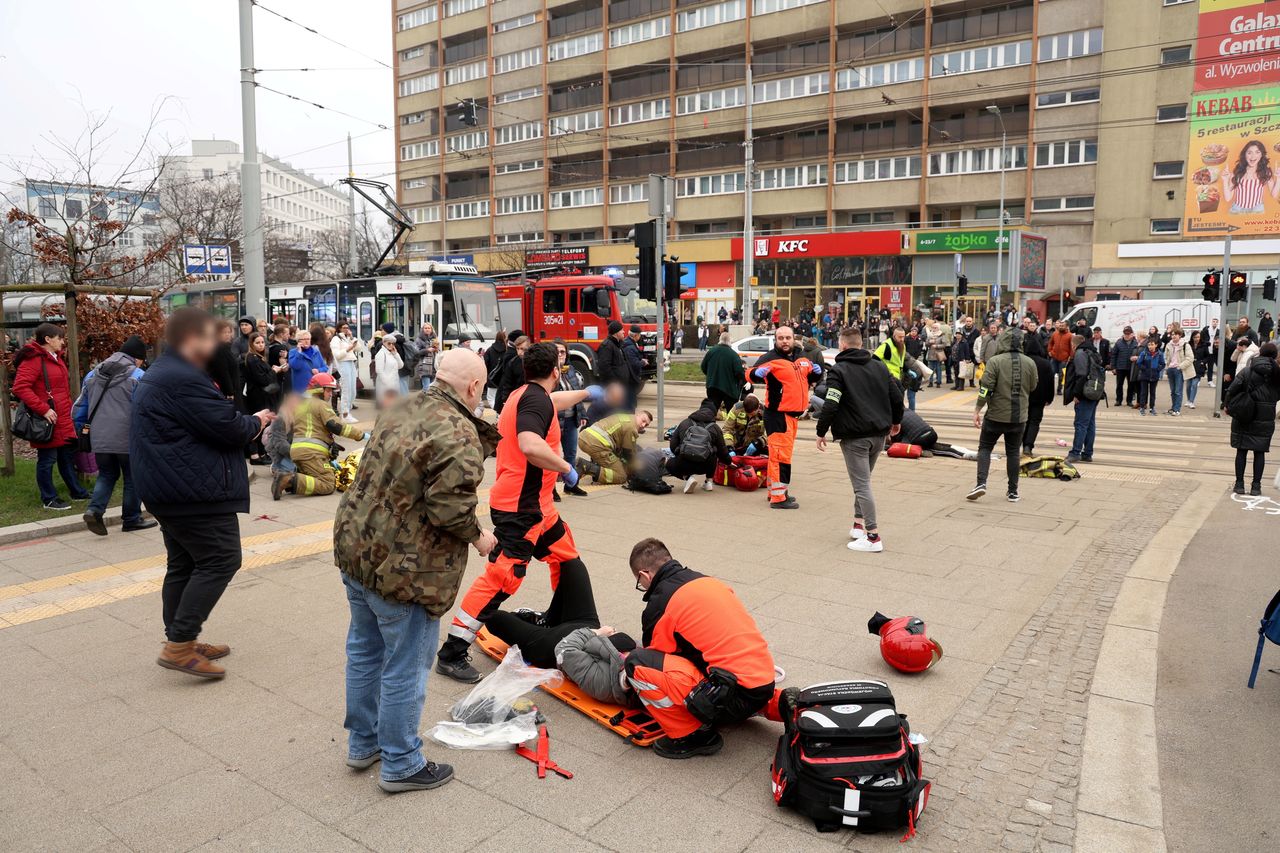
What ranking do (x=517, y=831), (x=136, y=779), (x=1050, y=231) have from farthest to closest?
(x=1050, y=231)
(x=136, y=779)
(x=517, y=831)

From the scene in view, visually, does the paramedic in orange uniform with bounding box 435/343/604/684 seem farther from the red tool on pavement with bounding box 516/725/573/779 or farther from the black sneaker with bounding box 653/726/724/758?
the black sneaker with bounding box 653/726/724/758

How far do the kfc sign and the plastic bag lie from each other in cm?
4447

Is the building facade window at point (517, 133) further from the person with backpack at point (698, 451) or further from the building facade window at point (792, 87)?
the person with backpack at point (698, 451)

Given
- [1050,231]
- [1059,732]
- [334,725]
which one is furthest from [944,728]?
[1050,231]

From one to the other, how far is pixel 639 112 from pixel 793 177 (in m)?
11.3

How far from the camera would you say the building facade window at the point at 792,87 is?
4772 cm

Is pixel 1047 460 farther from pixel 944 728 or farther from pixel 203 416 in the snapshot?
pixel 203 416

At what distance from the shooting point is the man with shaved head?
3.27 m

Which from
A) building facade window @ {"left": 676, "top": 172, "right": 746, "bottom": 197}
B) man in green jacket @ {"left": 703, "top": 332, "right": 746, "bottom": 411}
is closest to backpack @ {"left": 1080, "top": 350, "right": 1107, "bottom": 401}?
man in green jacket @ {"left": 703, "top": 332, "right": 746, "bottom": 411}

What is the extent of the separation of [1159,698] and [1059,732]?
2.59ft

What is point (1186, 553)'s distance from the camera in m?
7.37

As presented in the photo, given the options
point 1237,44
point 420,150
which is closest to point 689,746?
point 1237,44

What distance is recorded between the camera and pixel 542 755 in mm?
3768

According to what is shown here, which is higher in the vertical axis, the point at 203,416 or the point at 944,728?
the point at 203,416
